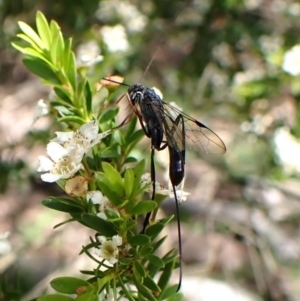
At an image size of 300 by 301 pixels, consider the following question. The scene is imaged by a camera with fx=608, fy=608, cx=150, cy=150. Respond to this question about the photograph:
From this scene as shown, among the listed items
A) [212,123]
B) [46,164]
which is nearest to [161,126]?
[46,164]

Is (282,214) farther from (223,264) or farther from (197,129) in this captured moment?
(197,129)

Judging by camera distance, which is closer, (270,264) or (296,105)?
(296,105)

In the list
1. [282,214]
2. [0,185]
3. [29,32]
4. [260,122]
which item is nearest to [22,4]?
[0,185]

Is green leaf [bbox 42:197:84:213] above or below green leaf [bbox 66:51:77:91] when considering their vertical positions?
below

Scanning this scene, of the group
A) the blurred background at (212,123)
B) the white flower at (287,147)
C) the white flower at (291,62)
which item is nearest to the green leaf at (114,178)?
the blurred background at (212,123)

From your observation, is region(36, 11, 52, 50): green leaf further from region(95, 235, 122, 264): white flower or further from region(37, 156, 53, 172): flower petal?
region(95, 235, 122, 264): white flower

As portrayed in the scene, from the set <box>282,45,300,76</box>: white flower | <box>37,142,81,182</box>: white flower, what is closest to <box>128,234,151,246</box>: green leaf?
<box>37,142,81,182</box>: white flower
